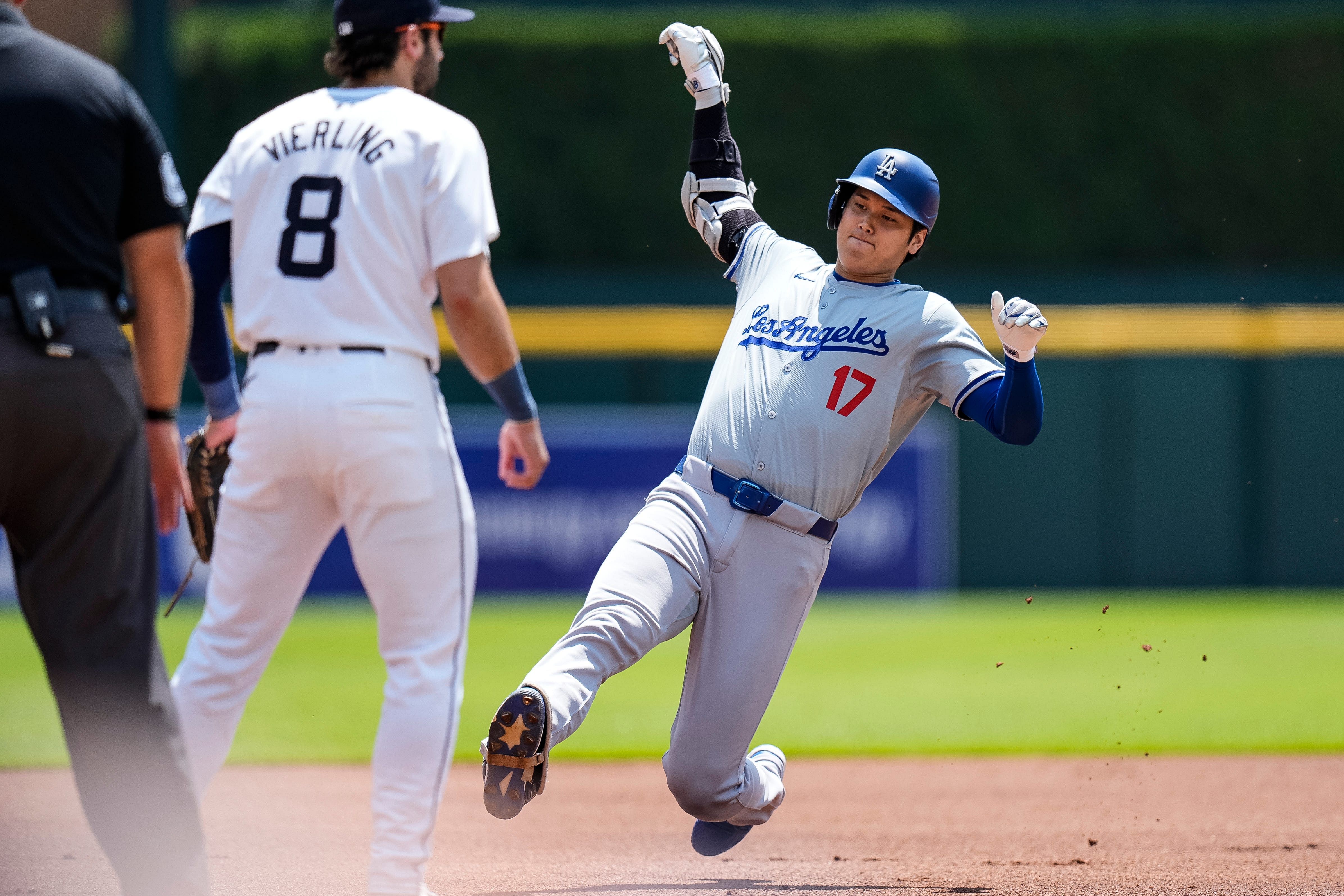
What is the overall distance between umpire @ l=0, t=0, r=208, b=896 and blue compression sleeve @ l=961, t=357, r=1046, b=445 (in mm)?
1930

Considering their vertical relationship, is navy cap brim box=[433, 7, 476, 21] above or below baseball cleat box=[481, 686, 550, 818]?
above

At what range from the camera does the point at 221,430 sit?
328 cm

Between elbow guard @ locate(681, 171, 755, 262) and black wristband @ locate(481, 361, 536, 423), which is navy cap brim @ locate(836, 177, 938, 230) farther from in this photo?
black wristband @ locate(481, 361, 536, 423)

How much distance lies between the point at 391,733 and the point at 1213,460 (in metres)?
9.66

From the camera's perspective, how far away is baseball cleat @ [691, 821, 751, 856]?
417 cm

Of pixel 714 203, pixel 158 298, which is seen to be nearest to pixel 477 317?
pixel 158 298

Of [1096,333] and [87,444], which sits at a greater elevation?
[87,444]

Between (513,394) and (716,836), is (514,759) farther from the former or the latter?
(716,836)

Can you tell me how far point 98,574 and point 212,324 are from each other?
31.5 inches

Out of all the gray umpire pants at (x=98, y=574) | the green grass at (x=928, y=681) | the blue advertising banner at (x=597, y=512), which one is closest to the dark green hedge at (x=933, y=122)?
the blue advertising banner at (x=597, y=512)

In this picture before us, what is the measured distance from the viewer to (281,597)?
3035mm

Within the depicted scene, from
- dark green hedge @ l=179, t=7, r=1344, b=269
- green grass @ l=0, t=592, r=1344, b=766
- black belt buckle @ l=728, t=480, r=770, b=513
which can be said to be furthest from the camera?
dark green hedge @ l=179, t=7, r=1344, b=269

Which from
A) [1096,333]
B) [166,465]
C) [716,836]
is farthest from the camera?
[1096,333]

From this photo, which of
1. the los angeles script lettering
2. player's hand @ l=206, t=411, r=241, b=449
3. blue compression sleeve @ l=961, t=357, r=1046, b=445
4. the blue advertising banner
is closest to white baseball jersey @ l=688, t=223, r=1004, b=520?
the los angeles script lettering
